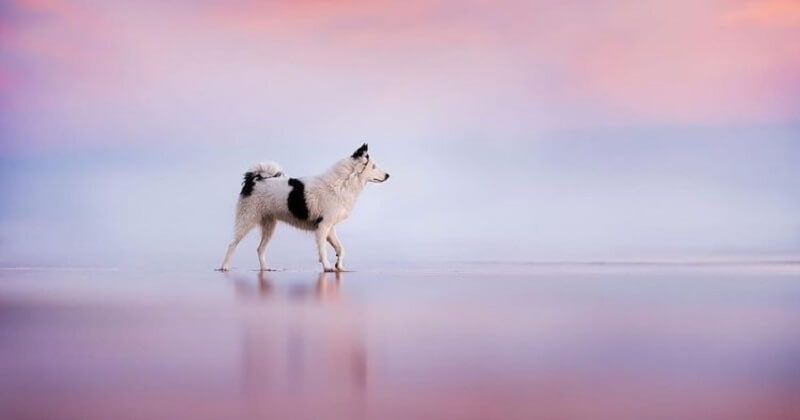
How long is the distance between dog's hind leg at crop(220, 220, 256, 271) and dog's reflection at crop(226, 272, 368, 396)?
3702 millimetres

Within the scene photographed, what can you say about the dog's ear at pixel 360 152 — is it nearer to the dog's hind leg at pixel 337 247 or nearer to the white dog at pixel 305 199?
the white dog at pixel 305 199

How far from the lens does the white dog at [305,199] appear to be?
7652 millimetres

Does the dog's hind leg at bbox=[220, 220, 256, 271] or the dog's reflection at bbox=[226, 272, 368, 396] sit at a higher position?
the dog's hind leg at bbox=[220, 220, 256, 271]

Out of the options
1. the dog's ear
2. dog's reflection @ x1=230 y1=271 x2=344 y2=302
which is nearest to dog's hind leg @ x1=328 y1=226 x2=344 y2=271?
the dog's ear

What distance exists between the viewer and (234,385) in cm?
184

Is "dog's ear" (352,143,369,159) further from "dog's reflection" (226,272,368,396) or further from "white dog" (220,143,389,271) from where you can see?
"dog's reflection" (226,272,368,396)

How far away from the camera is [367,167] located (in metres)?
7.89

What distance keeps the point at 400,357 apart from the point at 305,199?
18.2 feet

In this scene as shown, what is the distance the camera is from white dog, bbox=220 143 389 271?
765 centimetres

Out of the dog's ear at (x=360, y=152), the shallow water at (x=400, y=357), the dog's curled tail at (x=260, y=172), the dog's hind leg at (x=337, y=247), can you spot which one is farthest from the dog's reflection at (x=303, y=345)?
the dog's curled tail at (x=260, y=172)

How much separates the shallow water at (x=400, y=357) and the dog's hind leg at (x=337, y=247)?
9.81 ft

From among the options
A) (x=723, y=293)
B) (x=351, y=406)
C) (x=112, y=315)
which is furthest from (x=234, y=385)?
(x=723, y=293)

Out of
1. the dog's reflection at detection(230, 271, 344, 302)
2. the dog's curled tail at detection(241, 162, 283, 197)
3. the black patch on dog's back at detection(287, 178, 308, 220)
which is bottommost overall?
the dog's reflection at detection(230, 271, 344, 302)

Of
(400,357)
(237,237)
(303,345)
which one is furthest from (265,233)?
(400,357)
